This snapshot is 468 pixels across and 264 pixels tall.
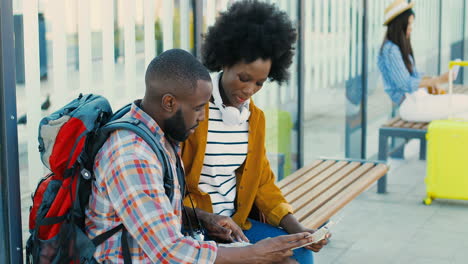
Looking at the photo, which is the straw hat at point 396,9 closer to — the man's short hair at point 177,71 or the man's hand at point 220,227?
the man's hand at point 220,227

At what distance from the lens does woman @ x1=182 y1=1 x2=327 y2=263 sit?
10.5 feet

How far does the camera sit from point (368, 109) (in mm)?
7402

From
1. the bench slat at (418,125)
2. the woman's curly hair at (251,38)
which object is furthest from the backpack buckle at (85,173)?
the bench slat at (418,125)

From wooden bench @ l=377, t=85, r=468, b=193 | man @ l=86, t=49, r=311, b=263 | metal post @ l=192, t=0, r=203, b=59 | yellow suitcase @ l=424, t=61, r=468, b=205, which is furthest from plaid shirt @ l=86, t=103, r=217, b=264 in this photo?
wooden bench @ l=377, t=85, r=468, b=193

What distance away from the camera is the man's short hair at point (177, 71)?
2.59m

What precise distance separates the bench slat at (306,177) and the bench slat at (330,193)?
208 millimetres

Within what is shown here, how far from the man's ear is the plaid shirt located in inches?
7.0

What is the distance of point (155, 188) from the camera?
2426 millimetres

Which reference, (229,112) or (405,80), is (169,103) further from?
(405,80)

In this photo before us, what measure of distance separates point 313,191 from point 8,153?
7.03ft

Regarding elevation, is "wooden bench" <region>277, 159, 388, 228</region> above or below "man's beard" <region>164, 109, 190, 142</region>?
below

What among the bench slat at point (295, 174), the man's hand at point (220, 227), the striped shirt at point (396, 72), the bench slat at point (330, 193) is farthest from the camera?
the striped shirt at point (396, 72)

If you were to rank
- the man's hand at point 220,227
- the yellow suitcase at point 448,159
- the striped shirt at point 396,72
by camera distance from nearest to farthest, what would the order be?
the man's hand at point 220,227, the yellow suitcase at point 448,159, the striped shirt at point 396,72

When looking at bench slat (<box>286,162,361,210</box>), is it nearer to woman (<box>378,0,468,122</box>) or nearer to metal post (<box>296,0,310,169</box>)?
metal post (<box>296,0,310,169</box>)
